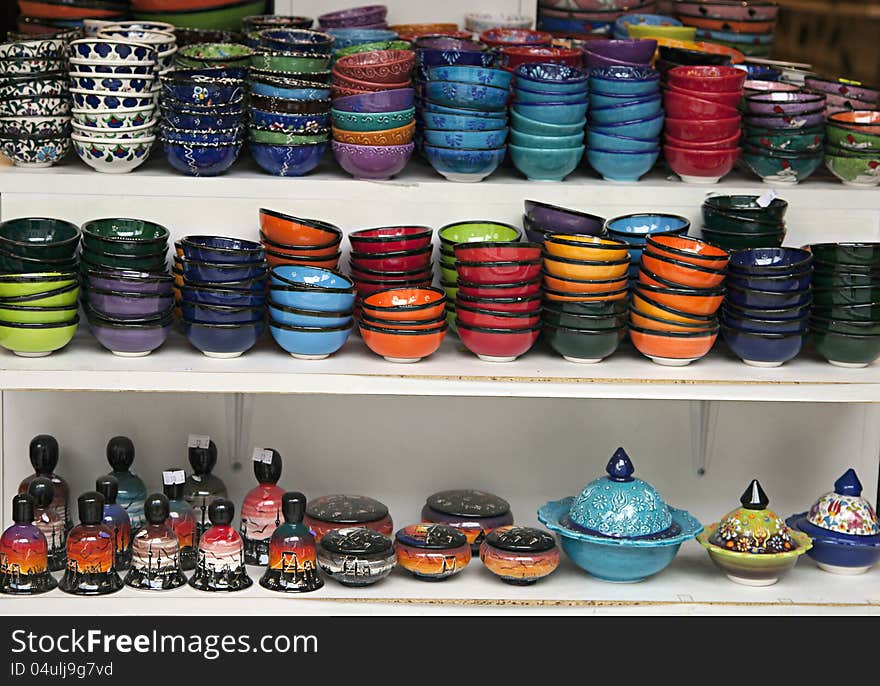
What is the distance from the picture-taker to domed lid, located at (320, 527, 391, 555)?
2.20 m

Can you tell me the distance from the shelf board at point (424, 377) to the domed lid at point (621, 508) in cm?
19

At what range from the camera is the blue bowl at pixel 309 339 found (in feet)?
7.06

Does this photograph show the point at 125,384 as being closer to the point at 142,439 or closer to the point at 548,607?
the point at 142,439

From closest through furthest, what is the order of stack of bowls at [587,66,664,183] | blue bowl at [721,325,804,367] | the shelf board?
1. the shelf board
2. blue bowl at [721,325,804,367]
3. stack of bowls at [587,66,664,183]

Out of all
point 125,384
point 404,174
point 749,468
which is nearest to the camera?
Answer: point 125,384

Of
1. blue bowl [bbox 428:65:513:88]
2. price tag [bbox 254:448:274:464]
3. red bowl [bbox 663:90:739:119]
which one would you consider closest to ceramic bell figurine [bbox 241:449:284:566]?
price tag [bbox 254:448:274:464]

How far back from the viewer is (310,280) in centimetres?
219

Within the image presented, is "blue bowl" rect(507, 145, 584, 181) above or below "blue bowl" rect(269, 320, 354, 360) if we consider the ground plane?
above

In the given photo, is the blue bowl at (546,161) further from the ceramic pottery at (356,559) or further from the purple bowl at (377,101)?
the ceramic pottery at (356,559)

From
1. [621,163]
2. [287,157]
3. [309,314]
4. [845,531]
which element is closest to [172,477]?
[309,314]

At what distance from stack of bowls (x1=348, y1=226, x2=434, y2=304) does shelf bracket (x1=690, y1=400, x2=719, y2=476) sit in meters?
0.62

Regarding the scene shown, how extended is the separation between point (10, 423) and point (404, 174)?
88 cm

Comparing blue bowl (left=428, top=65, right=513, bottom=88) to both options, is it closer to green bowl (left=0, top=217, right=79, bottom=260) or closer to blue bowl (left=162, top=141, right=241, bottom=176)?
blue bowl (left=162, top=141, right=241, bottom=176)
